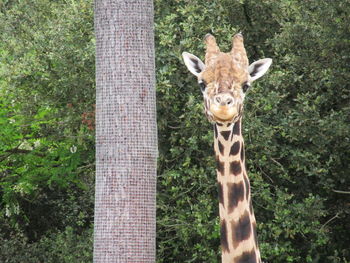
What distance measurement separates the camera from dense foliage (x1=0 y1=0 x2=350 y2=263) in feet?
32.0

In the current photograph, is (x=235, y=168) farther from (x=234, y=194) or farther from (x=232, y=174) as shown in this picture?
(x=234, y=194)

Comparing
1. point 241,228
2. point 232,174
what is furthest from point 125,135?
point 241,228

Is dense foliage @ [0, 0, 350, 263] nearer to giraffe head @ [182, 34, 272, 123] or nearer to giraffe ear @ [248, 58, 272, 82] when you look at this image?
giraffe ear @ [248, 58, 272, 82]

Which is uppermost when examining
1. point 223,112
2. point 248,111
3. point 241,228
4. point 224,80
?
point 248,111

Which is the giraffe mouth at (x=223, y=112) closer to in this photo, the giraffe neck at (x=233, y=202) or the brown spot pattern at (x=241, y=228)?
the giraffe neck at (x=233, y=202)

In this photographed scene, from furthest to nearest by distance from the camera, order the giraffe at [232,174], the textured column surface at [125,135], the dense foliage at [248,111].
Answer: the dense foliage at [248,111], the textured column surface at [125,135], the giraffe at [232,174]

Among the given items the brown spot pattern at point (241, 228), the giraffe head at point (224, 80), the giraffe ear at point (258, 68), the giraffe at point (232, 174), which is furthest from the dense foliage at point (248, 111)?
the brown spot pattern at point (241, 228)

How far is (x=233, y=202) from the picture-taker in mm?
5367

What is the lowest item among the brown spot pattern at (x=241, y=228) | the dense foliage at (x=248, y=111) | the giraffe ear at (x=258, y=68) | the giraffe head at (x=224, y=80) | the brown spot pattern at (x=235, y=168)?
the brown spot pattern at (x=241, y=228)

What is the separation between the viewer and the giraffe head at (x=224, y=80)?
16.8ft

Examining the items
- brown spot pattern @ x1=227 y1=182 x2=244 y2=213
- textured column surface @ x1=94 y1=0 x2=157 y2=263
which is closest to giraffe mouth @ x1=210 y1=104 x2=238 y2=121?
brown spot pattern @ x1=227 y1=182 x2=244 y2=213

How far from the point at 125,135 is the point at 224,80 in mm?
886

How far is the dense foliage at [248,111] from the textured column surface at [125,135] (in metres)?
3.54

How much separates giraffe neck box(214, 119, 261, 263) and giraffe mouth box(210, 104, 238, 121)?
0.65 feet
